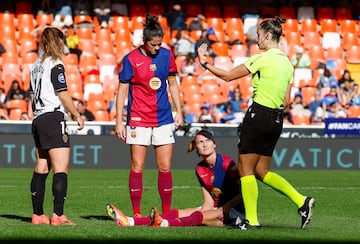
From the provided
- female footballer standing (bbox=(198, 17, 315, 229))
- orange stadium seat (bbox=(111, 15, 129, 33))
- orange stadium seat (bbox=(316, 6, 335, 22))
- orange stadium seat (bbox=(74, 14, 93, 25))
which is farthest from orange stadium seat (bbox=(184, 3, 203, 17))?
female footballer standing (bbox=(198, 17, 315, 229))

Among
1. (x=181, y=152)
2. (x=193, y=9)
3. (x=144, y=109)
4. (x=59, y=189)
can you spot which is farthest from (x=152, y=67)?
(x=193, y=9)

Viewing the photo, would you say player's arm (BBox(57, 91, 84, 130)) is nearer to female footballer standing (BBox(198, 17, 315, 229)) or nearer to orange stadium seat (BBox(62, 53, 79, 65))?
female footballer standing (BBox(198, 17, 315, 229))

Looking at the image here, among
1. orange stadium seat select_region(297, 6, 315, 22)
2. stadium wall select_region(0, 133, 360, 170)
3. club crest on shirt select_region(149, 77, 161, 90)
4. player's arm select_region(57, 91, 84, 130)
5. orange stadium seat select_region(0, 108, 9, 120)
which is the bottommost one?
stadium wall select_region(0, 133, 360, 170)

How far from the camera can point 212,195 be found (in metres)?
10.7

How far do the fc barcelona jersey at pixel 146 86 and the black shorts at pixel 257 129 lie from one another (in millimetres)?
1612

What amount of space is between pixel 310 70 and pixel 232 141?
5400 millimetres

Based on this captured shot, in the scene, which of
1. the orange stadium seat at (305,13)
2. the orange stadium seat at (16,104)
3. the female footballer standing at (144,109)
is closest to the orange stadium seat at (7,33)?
the orange stadium seat at (16,104)

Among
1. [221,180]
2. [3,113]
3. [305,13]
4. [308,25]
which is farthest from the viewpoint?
[305,13]

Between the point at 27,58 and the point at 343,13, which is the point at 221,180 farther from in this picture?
the point at 343,13

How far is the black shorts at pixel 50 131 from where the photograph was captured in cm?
1034

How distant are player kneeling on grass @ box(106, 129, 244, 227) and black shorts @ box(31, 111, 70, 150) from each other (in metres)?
0.91

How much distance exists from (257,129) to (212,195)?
1159 mm

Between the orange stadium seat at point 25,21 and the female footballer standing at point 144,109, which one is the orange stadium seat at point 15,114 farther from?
the female footballer standing at point 144,109

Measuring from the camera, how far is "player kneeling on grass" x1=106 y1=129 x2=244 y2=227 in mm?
10344
